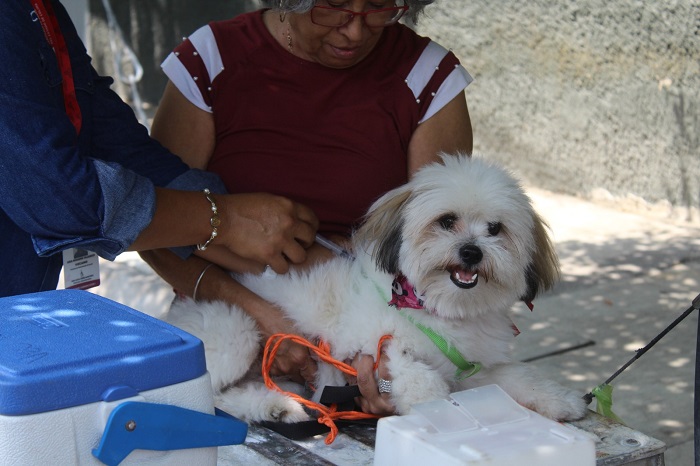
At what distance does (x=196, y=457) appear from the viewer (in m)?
1.56

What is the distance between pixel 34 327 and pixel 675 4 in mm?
5963

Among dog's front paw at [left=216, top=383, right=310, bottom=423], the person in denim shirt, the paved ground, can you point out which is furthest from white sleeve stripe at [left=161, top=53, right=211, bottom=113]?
the paved ground

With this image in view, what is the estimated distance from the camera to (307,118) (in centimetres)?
283

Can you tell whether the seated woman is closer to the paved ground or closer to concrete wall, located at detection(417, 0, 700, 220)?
the paved ground

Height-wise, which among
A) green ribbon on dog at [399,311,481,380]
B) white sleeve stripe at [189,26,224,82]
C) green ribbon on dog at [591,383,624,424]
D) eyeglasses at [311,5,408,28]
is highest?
eyeglasses at [311,5,408,28]

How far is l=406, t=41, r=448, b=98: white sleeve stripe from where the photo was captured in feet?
9.39

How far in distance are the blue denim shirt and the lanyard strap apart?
26mm

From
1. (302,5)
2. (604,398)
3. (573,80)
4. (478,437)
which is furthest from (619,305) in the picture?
(478,437)

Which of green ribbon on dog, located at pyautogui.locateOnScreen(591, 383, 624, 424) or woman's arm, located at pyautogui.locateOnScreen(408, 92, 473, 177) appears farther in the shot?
woman's arm, located at pyautogui.locateOnScreen(408, 92, 473, 177)

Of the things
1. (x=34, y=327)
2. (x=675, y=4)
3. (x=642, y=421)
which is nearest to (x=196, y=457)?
(x=34, y=327)

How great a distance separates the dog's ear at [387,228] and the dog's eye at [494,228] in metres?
0.23

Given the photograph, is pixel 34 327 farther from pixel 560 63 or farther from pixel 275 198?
pixel 560 63

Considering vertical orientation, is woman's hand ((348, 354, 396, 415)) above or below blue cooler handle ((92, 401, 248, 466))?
below

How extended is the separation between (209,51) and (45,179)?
1.00m
